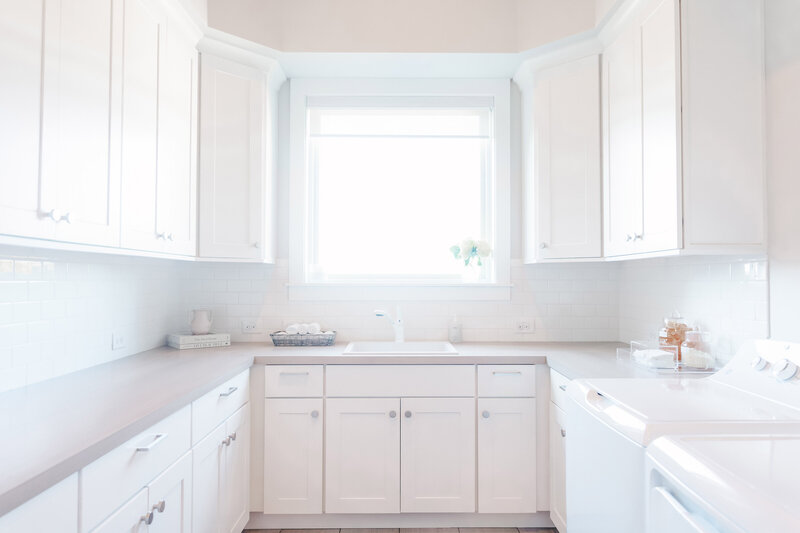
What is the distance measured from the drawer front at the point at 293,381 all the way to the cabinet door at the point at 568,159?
4.47ft

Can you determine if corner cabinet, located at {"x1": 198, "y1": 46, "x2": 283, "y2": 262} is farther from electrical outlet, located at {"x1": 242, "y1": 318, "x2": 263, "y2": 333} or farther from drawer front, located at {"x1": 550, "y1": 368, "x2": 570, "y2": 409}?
drawer front, located at {"x1": 550, "y1": 368, "x2": 570, "y2": 409}

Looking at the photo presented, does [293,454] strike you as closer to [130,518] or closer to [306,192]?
[130,518]

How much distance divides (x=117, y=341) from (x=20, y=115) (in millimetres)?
1208

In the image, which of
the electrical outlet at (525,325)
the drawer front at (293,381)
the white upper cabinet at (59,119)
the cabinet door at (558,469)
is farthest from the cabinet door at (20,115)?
the electrical outlet at (525,325)

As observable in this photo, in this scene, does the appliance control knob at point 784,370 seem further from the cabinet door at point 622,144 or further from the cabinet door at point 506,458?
the cabinet door at point 506,458

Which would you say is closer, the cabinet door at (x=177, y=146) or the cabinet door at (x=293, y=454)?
the cabinet door at (x=177, y=146)

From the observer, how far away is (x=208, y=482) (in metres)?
1.72

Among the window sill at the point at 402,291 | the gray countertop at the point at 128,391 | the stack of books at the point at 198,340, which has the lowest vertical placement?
the gray countertop at the point at 128,391

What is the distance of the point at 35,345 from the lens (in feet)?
5.19

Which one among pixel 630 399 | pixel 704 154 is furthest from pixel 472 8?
pixel 630 399

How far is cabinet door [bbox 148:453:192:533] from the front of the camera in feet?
4.33

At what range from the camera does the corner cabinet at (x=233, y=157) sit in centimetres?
229

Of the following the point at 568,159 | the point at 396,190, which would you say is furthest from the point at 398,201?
the point at 568,159

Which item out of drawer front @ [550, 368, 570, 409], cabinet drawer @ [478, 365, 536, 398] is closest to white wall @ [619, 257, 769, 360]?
drawer front @ [550, 368, 570, 409]
